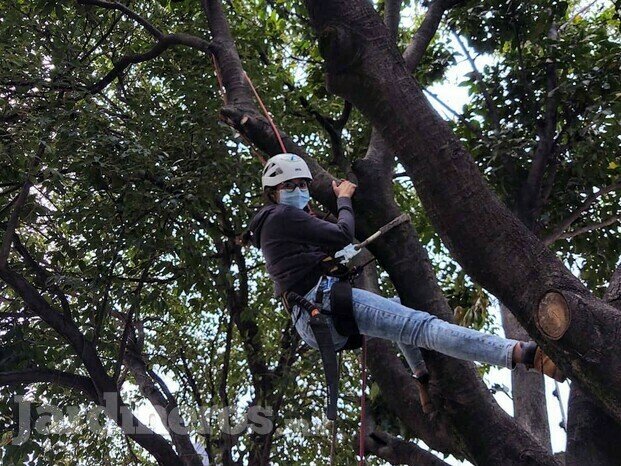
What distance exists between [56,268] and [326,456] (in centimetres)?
344

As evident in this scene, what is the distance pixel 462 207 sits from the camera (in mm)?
2678

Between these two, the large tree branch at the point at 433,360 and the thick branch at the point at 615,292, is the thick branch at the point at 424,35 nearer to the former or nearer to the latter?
the large tree branch at the point at 433,360

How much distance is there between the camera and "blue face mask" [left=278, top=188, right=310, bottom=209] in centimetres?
387

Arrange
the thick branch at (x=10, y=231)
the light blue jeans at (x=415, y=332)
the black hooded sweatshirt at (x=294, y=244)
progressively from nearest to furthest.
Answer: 1. the light blue jeans at (x=415, y=332)
2. the black hooded sweatshirt at (x=294, y=244)
3. the thick branch at (x=10, y=231)

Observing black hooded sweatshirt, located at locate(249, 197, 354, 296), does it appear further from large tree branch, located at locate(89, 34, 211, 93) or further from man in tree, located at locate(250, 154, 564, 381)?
large tree branch, located at locate(89, 34, 211, 93)

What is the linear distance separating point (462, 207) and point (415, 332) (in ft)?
2.58

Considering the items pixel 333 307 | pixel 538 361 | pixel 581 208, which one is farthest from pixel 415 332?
pixel 581 208

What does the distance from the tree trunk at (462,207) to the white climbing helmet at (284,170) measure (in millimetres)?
612

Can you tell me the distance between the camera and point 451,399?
127 inches

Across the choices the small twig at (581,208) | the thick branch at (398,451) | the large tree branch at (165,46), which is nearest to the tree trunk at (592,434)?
the thick branch at (398,451)

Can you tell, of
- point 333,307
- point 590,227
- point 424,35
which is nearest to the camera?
point 333,307

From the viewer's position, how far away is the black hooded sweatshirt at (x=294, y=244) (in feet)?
Answer: 11.8

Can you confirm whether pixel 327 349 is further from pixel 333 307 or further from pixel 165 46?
pixel 165 46

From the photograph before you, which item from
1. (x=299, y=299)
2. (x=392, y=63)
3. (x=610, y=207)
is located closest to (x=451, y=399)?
(x=299, y=299)
